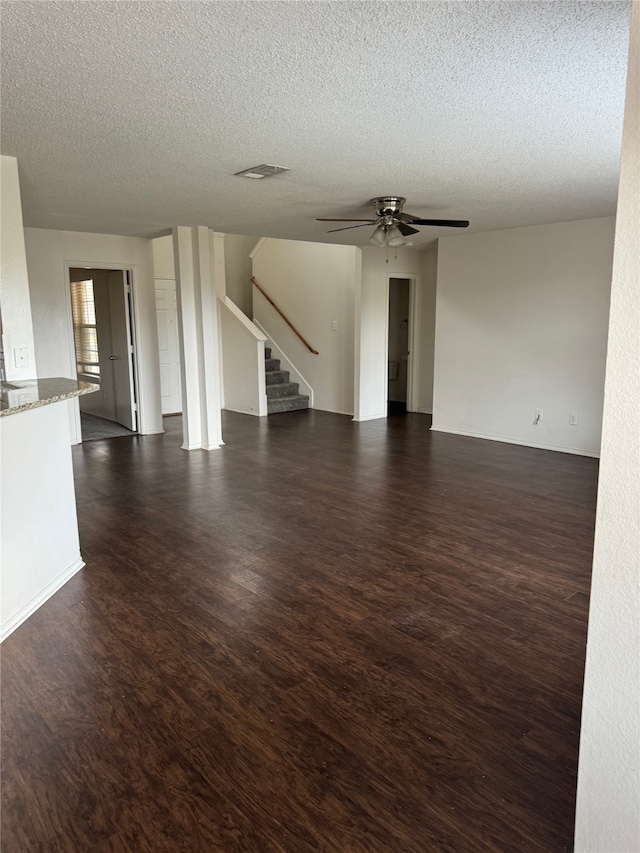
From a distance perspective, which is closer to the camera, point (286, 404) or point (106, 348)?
point (106, 348)

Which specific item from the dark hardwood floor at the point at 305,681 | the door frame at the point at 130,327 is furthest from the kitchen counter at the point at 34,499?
the door frame at the point at 130,327

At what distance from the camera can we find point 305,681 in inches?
91.9

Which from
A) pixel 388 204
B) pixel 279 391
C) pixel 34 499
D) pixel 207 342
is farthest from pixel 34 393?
pixel 279 391

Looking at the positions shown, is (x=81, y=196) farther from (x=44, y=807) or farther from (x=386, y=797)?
(x=386, y=797)

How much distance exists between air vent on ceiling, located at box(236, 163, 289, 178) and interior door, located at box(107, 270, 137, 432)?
3.77 metres

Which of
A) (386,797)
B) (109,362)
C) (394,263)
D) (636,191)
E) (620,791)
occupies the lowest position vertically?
(386,797)

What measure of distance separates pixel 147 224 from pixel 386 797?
18.3ft

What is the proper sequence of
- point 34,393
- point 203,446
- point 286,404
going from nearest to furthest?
point 34,393
point 203,446
point 286,404

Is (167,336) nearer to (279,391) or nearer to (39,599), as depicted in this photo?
(279,391)

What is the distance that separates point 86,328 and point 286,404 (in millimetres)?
3135

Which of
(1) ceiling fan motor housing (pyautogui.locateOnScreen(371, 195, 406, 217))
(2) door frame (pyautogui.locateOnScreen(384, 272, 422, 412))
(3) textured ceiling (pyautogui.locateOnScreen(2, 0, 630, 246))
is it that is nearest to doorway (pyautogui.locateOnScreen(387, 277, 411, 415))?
(2) door frame (pyautogui.locateOnScreen(384, 272, 422, 412))

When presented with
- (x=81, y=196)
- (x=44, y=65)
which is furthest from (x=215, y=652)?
(x=81, y=196)

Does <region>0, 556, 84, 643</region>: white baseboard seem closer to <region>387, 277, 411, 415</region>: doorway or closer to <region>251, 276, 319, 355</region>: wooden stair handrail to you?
<region>251, 276, 319, 355</region>: wooden stair handrail

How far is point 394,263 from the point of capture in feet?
26.7
